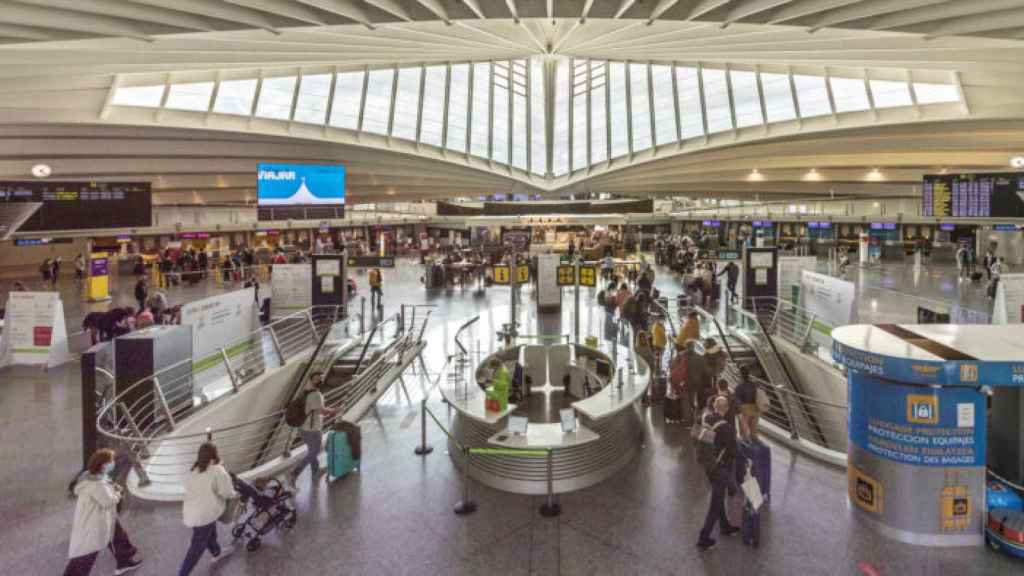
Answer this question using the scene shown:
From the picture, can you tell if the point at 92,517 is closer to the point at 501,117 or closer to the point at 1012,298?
the point at 1012,298

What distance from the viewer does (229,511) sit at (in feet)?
15.8

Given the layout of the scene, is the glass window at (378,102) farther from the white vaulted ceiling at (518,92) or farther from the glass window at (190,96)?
the glass window at (190,96)

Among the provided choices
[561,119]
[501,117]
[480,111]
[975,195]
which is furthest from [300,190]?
[975,195]

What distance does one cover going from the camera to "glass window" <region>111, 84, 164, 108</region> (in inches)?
626

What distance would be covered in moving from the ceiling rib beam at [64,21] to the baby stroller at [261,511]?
697 cm

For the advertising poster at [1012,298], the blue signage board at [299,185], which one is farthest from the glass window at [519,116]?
the advertising poster at [1012,298]

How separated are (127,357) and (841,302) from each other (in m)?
13.2

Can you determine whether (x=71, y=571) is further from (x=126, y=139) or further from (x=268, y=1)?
(x=126, y=139)

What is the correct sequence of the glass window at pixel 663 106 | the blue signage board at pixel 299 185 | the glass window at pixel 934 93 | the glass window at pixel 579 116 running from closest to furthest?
the blue signage board at pixel 299 185 < the glass window at pixel 934 93 < the glass window at pixel 663 106 < the glass window at pixel 579 116

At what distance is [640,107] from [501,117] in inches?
241

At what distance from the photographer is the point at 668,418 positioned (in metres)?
8.12

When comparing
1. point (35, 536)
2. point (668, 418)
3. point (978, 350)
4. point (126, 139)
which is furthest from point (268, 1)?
point (126, 139)

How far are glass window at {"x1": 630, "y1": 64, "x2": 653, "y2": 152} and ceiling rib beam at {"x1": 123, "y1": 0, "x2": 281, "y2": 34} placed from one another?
16251mm

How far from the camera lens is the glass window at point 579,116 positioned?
2295cm
